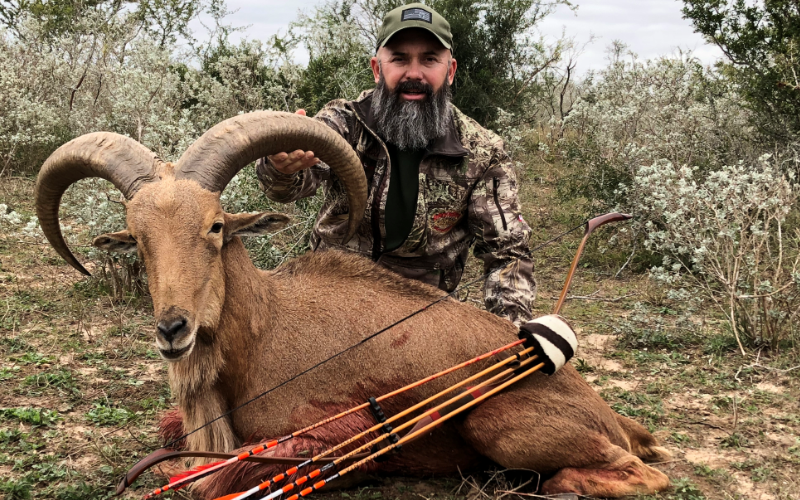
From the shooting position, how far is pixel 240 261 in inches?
147

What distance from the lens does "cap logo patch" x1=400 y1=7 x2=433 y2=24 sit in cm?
490

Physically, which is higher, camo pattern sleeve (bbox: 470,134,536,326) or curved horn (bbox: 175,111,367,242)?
curved horn (bbox: 175,111,367,242)

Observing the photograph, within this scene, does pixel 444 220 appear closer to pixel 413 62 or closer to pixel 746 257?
pixel 413 62

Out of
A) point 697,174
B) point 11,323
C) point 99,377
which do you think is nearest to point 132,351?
point 99,377

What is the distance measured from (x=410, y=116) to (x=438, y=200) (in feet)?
2.31

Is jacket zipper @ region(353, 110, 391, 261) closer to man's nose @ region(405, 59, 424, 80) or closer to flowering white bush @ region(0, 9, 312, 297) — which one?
man's nose @ region(405, 59, 424, 80)

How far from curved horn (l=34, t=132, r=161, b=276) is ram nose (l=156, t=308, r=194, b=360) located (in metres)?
0.80

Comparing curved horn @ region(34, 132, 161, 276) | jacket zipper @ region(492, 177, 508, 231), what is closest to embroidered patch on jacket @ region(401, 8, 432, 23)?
jacket zipper @ region(492, 177, 508, 231)

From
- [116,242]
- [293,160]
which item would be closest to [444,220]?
[293,160]

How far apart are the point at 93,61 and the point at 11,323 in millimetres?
10813

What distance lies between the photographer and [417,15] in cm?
491

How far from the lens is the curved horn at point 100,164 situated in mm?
3475

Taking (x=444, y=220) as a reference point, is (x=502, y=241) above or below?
below

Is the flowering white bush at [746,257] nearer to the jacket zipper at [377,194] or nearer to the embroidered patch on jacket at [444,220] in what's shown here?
the embroidered patch on jacket at [444,220]
